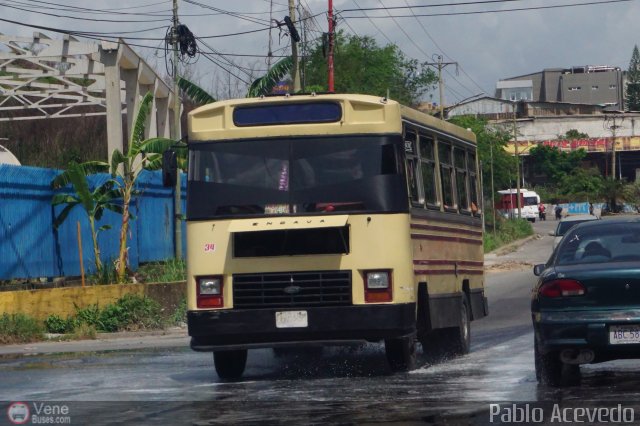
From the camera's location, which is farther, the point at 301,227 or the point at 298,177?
the point at 298,177

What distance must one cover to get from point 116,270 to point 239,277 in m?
12.9

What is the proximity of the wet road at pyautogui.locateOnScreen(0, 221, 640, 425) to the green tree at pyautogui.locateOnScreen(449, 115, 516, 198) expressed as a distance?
56103mm

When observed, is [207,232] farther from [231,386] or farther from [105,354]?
[105,354]

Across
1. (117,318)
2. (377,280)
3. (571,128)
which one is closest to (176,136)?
(117,318)

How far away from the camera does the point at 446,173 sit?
54.9 feet

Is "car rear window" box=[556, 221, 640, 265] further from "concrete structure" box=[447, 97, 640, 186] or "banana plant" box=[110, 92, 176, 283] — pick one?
"concrete structure" box=[447, 97, 640, 186]

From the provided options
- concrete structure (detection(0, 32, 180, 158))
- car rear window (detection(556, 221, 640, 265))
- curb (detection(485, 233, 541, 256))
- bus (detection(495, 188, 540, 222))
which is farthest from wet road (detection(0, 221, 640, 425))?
bus (detection(495, 188, 540, 222))

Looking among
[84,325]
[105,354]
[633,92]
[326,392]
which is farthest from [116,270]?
[633,92]

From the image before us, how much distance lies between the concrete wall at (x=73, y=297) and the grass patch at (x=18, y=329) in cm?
27

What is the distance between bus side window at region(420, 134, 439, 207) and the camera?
15.2m

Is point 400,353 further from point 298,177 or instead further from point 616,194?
point 616,194

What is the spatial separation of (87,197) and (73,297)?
9.30ft

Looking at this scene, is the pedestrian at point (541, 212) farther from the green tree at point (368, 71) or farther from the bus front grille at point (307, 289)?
the bus front grille at point (307, 289)

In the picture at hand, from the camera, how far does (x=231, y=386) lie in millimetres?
13195
